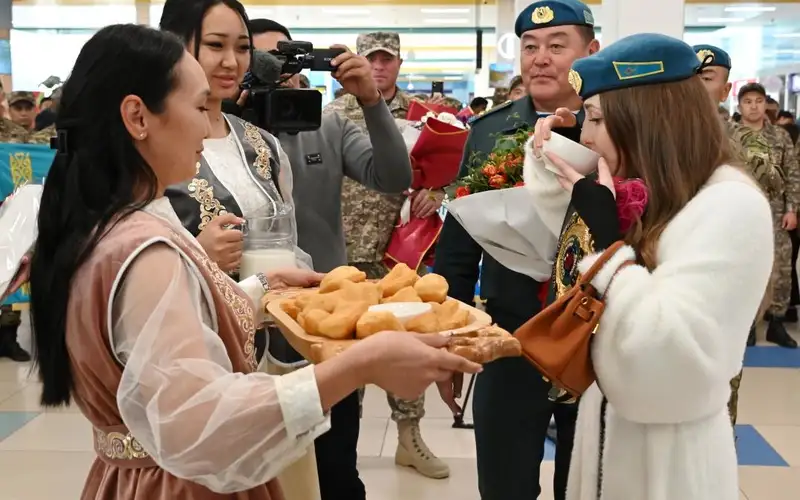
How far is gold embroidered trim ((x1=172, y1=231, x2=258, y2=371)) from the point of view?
1302 mm

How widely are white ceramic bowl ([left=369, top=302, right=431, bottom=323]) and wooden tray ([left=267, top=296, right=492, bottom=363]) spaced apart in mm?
82

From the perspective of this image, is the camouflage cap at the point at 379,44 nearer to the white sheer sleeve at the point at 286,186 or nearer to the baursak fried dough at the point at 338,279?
the white sheer sleeve at the point at 286,186

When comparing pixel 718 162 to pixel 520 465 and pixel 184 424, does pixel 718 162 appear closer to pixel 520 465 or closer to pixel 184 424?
pixel 520 465

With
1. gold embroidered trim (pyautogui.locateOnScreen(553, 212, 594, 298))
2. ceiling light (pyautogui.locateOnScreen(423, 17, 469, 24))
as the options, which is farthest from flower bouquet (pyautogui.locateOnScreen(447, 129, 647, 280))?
ceiling light (pyautogui.locateOnScreen(423, 17, 469, 24))

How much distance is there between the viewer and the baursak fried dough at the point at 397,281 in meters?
1.65

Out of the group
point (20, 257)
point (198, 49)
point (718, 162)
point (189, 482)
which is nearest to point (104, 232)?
point (189, 482)

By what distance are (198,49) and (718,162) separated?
1263 millimetres

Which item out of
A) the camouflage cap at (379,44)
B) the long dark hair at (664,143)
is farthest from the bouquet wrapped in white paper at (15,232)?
the camouflage cap at (379,44)

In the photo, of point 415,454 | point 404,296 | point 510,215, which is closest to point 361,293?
point 404,296

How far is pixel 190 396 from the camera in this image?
112 cm

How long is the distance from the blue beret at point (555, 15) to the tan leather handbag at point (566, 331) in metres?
1.02

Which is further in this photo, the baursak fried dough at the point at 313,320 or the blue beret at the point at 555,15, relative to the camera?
the blue beret at the point at 555,15

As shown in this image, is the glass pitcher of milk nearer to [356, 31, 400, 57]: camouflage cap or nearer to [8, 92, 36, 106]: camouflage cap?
[356, 31, 400, 57]: camouflage cap

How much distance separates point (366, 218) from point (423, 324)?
261 cm
